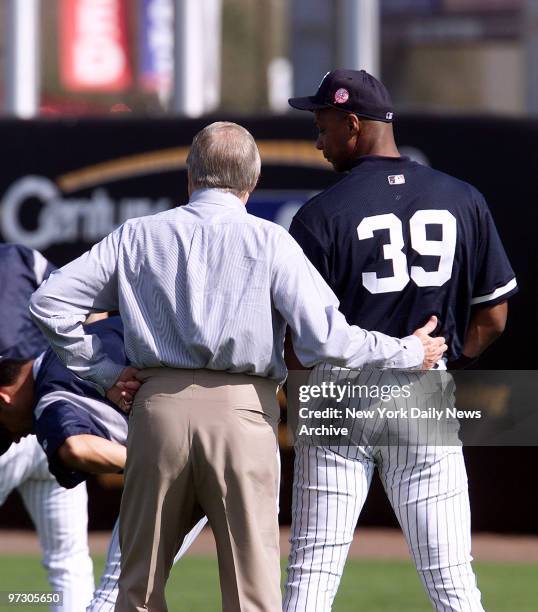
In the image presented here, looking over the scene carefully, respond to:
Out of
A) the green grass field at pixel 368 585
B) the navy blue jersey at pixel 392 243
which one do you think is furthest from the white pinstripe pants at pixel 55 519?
the navy blue jersey at pixel 392 243

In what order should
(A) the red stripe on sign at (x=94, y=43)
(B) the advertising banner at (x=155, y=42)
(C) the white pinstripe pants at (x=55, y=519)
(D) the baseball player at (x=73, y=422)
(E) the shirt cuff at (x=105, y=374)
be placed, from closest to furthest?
(E) the shirt cuff at (x=105, y=374) → (D) the baseball player at (x=73, y=422) → (C) the white pinstripe pants at (x=55, y=519) → (A) the red stripe on sign at (x=94, y=43) → (B) the advertising banner at (x=155, y=42)

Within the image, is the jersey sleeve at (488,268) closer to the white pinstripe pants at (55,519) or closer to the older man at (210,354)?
the older man at (210,354)

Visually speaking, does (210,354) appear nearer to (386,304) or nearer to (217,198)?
→ (217,198)

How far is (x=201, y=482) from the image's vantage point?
409 centimetres

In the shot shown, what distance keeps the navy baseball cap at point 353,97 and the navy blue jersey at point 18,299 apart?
6.12 feet

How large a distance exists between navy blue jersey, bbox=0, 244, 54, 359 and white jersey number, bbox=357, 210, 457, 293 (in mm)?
1907

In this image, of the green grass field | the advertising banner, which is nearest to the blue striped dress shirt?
the green grass field

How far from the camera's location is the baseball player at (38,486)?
5.62 m

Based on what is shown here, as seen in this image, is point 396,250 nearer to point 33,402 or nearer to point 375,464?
point 375,464

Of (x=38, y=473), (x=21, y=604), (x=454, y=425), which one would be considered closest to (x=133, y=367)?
(x=454, y=425)

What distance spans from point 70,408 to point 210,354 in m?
0.95

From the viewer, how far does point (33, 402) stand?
509 cm

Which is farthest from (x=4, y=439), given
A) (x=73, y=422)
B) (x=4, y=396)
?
(x=73, y=422)

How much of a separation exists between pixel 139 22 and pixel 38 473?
39.7 feet
